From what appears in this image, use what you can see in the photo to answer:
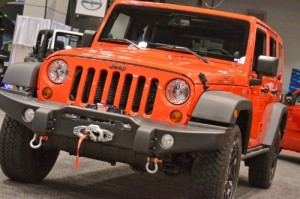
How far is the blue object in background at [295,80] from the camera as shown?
67.2 feet

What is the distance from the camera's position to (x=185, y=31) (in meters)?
5.47

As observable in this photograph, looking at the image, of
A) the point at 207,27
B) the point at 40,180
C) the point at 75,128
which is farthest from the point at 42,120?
the point at 207,27

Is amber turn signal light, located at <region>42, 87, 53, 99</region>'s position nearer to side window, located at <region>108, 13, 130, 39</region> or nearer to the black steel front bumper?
the black steel front bumper

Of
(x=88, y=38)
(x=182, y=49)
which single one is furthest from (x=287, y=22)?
(x=182, y=49)

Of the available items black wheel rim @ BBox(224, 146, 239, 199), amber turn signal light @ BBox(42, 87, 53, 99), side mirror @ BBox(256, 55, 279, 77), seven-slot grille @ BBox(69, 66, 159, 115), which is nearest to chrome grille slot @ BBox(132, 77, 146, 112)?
seven-slot grille @ BBox(69, 66, 159, 115)

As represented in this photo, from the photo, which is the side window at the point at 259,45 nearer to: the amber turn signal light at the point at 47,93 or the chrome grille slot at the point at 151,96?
the chrome grille slot at the point at 151,96

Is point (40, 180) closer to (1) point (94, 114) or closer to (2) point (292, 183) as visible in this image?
(1) point (94, 114)

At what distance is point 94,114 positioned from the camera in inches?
158

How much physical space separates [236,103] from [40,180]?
7.03 feet

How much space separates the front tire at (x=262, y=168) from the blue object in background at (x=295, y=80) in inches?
561

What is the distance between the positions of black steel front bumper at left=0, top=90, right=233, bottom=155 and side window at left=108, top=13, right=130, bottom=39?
1.57 metres

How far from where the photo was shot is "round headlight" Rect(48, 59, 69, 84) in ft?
14.5

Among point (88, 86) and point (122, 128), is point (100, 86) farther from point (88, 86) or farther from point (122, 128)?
point (122, 128)

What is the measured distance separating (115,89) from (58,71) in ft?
1.77
